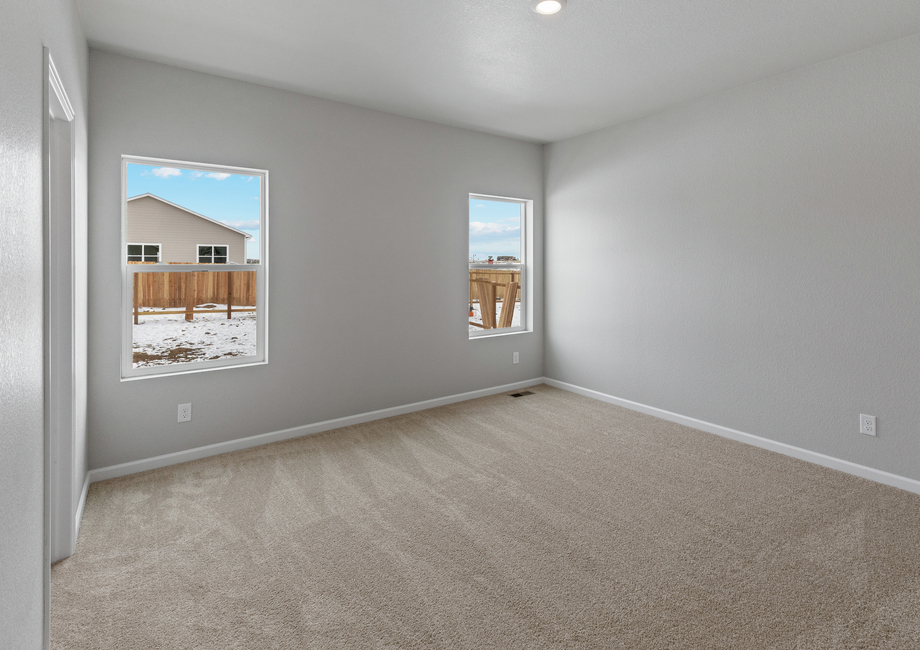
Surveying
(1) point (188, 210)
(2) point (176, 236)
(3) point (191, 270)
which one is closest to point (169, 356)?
(3) point (191, 270)

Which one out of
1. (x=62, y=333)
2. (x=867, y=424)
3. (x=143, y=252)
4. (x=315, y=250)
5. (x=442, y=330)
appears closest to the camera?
(x=62, y=333)

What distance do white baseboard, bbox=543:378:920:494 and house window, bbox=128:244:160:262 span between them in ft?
12.5

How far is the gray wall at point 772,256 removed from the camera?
9.56ft

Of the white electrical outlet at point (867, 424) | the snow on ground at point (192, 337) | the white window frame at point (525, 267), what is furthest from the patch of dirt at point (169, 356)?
the white electrical outlet at point (867, 424)

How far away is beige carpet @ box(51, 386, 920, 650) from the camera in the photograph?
1799mm

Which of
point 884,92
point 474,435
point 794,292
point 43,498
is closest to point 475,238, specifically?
point 474,435

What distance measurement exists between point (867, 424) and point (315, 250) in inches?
152

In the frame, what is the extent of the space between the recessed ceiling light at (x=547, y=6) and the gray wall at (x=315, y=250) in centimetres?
187

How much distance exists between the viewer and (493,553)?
89.5 inches

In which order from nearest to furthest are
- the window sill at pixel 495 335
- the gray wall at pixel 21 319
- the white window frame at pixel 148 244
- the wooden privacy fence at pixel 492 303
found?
the gray wall at pixel 21 319, the white window frame at pixel 148 244, the window sill at pixel 495 335, the wooden privacy fence at pixel 492 303

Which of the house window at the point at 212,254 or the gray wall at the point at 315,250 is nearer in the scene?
the gray wall at the point at 315,250

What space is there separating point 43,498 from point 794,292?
4.07 metres

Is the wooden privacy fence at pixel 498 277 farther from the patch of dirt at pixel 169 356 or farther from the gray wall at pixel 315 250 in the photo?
the patch of dirt at pixel 169 356

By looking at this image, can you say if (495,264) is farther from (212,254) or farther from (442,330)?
(212,254)
